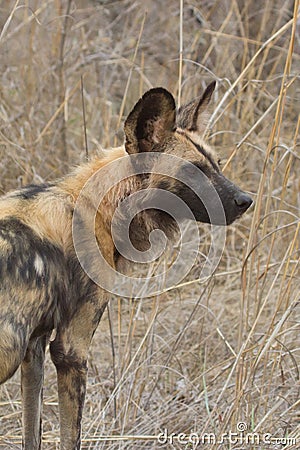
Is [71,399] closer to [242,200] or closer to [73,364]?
[73,364]

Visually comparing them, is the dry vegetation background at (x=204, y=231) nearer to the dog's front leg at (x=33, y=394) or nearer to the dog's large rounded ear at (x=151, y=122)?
the dog's front leg at (x=33, y=394)

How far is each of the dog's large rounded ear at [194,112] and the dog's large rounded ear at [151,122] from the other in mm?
234

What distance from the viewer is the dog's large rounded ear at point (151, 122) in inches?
109

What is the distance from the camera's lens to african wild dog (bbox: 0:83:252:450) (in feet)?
8.51

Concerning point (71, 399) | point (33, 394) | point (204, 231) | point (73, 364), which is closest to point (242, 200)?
point (73, 364)

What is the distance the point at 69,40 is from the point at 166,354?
341cm

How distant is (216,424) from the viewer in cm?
331

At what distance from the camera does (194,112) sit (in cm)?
322

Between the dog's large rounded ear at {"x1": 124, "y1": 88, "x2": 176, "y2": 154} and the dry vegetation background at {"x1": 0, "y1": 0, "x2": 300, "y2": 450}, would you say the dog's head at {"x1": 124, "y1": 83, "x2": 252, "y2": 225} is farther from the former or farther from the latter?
the dry vegetation background at {"x1": 0, "y1": 0, "x2": 300, "y2": 450}

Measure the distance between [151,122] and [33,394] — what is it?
130 centimetres

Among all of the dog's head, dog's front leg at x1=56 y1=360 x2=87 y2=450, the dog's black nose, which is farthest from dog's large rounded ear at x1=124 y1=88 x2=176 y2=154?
dog's front leg at x1=56 y1=360 x2=87 y2=450

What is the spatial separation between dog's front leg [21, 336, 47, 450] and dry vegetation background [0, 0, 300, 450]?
30 centimetres

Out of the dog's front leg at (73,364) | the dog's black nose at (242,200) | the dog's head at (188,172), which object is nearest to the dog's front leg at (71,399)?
the dog's front leg at (73,364)

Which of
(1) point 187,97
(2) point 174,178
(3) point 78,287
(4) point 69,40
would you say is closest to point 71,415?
(3) point 78,287
